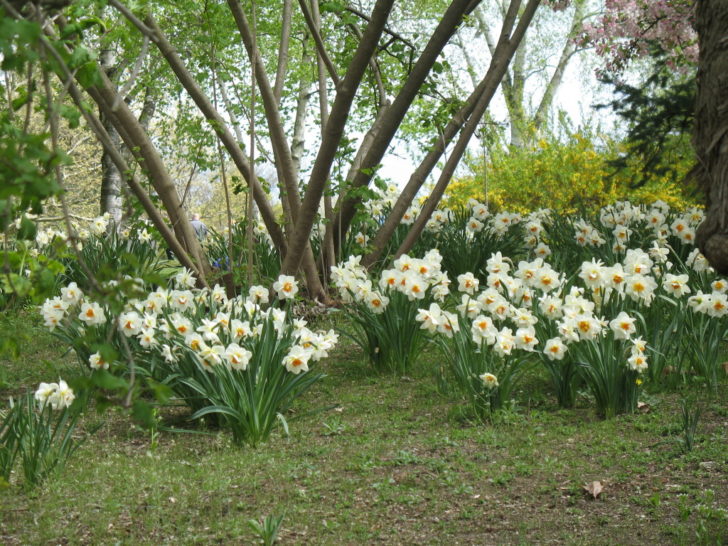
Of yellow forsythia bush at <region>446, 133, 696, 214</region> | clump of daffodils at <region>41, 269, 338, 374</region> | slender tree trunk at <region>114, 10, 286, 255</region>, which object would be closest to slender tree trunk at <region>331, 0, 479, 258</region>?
slender tree trunk at <region>114, 10, 286, 255</region>

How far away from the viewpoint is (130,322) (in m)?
3.92

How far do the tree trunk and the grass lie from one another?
3.36ft

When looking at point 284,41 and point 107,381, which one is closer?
point 107,381

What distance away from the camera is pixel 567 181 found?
11.6 metres

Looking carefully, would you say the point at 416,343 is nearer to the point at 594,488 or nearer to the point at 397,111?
the point at 397,111

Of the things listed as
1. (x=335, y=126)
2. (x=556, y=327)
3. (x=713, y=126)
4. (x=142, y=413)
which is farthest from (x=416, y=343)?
(x=142, y=413)

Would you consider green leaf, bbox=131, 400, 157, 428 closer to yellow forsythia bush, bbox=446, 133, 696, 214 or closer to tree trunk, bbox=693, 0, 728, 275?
tree trunk, bbox=693, 0, 728, 275

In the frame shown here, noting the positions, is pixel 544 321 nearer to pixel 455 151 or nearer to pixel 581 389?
Result: pixel 581 389

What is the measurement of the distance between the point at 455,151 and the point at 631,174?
616 cm

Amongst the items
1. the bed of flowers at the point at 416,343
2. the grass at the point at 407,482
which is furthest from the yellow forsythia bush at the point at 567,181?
the grass at the point at 407,482

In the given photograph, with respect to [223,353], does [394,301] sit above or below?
above

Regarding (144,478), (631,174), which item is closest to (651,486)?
(144,478)

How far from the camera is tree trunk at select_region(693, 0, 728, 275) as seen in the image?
2174mm

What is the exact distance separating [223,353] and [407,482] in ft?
3.28
